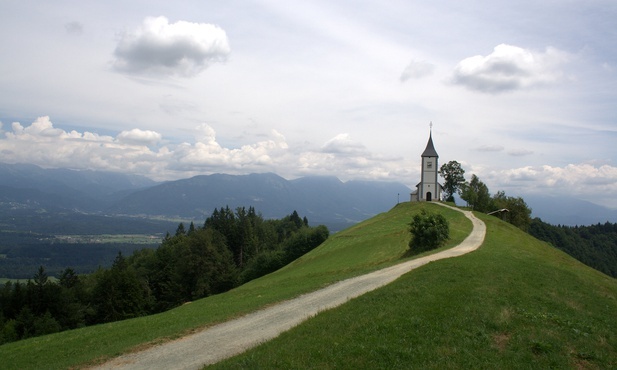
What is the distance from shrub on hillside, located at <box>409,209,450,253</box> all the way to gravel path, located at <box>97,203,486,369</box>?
1803cm

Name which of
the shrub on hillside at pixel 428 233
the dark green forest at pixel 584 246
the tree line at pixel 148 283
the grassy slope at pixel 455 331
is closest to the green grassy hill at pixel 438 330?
the grassy slope at pixel 455 331

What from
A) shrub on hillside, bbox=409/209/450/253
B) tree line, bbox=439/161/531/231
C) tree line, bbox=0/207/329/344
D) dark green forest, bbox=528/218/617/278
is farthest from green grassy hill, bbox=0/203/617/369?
dark green forest, bbox=528/218/617/278

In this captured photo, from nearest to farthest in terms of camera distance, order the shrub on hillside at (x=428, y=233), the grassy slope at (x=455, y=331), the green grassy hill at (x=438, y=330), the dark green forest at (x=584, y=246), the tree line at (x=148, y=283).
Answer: the grassy slope at (x=455, y=331) → the green grassy hill at (x=438, y=330) → the shrub on hillside at (x=428, y=233) → the tree line at (x=148, y=283) → the dark green forest at (x=584, y=246)

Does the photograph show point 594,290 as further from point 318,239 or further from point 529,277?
point 318,239

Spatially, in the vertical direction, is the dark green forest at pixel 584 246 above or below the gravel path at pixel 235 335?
below

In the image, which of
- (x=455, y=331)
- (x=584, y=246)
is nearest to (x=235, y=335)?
(x=455, y=331)

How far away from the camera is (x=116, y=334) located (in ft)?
66.4

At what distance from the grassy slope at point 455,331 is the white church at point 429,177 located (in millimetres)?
70048

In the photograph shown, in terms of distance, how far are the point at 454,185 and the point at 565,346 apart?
90.1 m

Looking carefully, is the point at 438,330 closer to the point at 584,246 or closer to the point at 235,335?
the point at 235,335

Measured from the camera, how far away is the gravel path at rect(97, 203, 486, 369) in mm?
14380

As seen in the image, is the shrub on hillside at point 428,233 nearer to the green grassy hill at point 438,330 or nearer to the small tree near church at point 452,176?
the green grassy hill at point 438,330

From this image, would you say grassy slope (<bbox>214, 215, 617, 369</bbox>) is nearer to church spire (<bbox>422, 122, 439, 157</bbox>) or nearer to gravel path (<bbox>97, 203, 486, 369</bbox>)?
gravel path (<bbox>97, 203, 486, 369</bbox>)

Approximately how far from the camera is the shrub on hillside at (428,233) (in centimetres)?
4225
